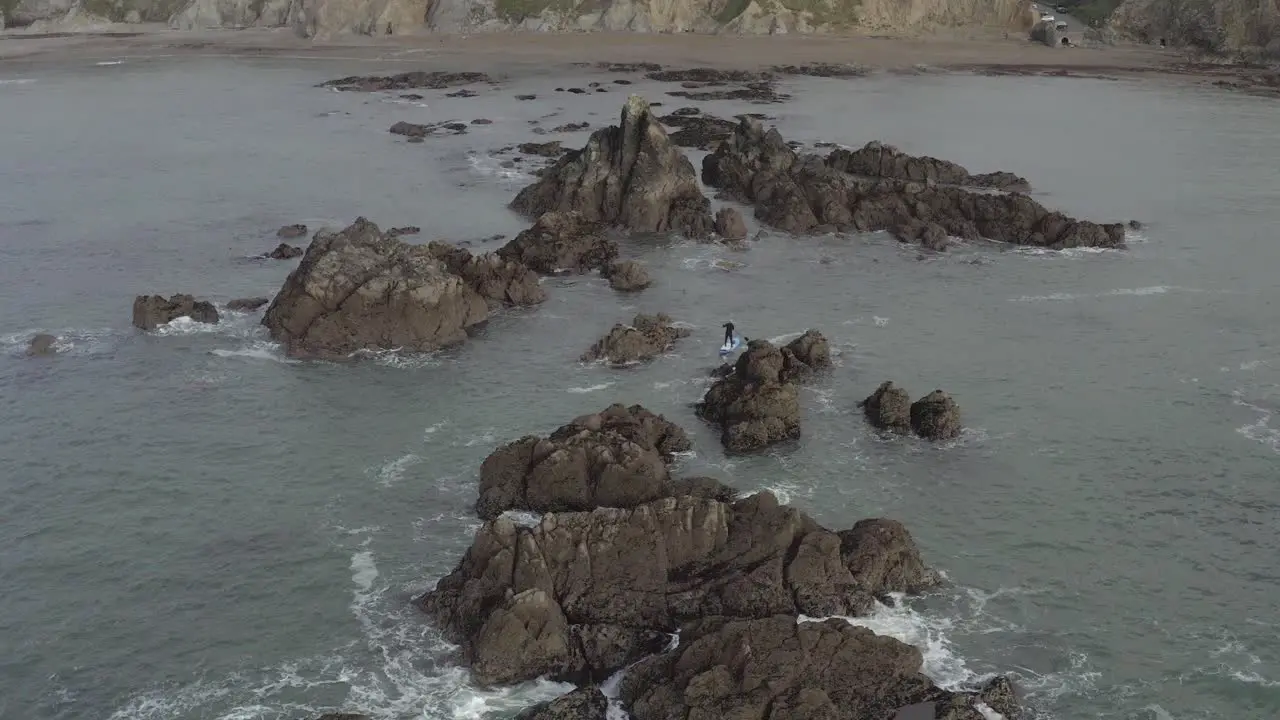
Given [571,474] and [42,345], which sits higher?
[571,474]

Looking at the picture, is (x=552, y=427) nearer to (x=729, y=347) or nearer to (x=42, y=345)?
(x=729, y=347)

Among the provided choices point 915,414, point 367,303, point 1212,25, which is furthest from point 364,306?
point 1212,25

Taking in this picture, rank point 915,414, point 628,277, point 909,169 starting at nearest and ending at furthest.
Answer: point 915,414 → point 628,277 → point 909,169

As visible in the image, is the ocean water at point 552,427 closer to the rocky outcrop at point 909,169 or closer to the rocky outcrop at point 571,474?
the rocky outcrop at point 571,474

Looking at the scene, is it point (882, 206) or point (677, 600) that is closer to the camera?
point (677, 600)

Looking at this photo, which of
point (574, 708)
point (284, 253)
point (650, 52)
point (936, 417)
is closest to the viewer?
point (574, 708)

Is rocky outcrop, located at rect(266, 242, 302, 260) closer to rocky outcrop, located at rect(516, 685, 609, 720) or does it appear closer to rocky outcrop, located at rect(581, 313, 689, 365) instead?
rocky outcrop, located at rect(581, 313, 689, 365)

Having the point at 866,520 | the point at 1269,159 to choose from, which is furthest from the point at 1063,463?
the point at 1269,159

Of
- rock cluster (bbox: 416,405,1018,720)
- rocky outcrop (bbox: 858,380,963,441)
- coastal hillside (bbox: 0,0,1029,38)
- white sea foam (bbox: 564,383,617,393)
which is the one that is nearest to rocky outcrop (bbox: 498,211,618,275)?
white sea foam (bbox: 564,383,617,393)

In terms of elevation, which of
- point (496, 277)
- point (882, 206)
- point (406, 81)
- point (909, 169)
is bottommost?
point (496, 277)
